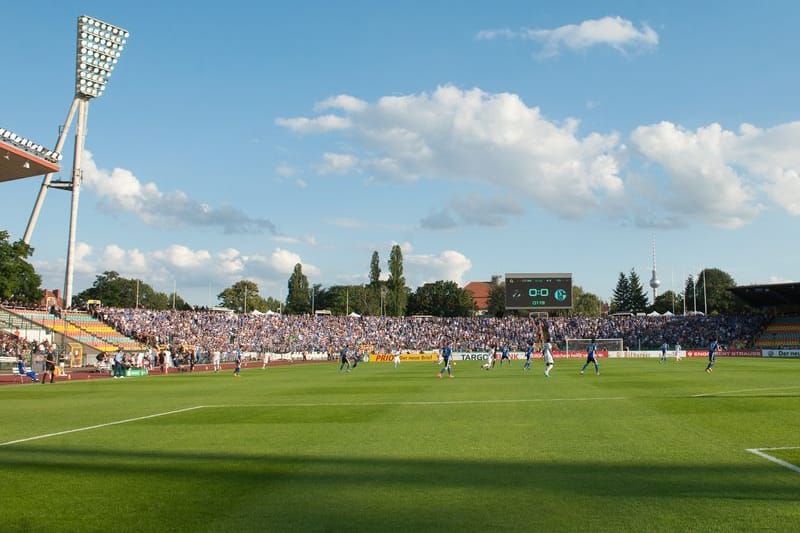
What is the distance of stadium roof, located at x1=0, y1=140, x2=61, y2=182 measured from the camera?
35.2 m

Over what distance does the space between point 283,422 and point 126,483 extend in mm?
7107

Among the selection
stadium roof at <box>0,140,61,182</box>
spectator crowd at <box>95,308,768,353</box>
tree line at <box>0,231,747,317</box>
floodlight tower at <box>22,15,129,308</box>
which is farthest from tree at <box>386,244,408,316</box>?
stadium roof at <box>0,140,61,182</box>

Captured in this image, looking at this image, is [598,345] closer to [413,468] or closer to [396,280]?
[396,280]

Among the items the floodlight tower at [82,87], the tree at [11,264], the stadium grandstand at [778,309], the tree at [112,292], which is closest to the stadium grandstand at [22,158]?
the tree at [11,264]

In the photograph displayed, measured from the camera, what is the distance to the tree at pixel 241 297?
155 metres

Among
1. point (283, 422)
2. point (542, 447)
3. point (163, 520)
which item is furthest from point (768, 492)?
point (283, 422)

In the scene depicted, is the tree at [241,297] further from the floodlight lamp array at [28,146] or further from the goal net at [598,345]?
the floodlight lamp array at [28,146]

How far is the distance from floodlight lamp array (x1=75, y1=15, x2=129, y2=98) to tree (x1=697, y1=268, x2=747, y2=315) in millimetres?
109628

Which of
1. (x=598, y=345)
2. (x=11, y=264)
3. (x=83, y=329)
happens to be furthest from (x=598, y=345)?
(x=11, y=264)

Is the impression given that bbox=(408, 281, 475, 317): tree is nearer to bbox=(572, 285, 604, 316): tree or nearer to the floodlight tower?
bbox=(572, 285, 604, 316): tree

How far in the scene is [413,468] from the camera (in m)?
10.2

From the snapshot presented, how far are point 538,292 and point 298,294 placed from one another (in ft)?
283

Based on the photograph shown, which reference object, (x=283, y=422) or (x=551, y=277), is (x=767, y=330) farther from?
(x=283, y=422)

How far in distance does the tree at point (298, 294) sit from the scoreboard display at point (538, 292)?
82.0 metres
